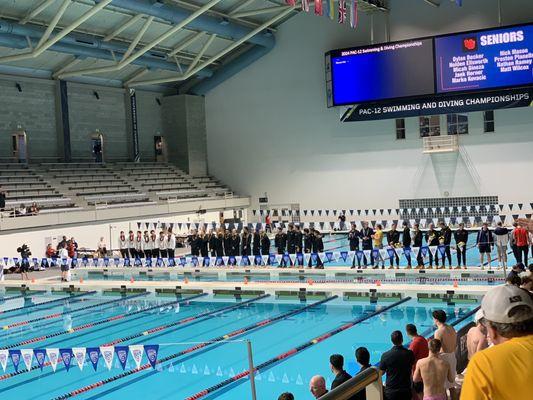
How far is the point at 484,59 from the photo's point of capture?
87.8 ft

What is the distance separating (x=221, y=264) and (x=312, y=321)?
295 inches

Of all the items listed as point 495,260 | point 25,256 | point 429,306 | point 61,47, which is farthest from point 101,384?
point 61,47

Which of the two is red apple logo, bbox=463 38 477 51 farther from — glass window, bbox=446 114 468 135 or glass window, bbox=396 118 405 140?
glass window, bbox=396 118 405 140

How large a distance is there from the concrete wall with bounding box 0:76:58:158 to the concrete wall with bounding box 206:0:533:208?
9.18m

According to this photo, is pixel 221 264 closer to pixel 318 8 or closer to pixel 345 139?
pixel 318 8

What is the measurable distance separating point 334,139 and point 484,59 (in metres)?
8.33

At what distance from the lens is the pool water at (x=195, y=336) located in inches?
385

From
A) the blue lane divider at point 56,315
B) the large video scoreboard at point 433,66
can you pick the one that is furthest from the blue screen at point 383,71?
the blue lane divider at point 56,315

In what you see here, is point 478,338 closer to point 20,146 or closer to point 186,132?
point 20,146

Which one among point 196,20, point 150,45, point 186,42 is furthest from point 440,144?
point 150,45

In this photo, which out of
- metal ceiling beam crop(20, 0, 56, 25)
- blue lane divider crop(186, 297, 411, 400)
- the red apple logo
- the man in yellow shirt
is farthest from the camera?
the red apple logo

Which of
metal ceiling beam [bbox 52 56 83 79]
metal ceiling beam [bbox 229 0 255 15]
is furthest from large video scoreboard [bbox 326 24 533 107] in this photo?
metal ceiling beam [bbox 52 56 83 79]

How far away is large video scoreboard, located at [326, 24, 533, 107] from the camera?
26.3m

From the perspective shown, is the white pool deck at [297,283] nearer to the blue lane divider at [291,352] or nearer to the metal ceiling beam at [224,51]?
the blue lane divider at [291,352]
